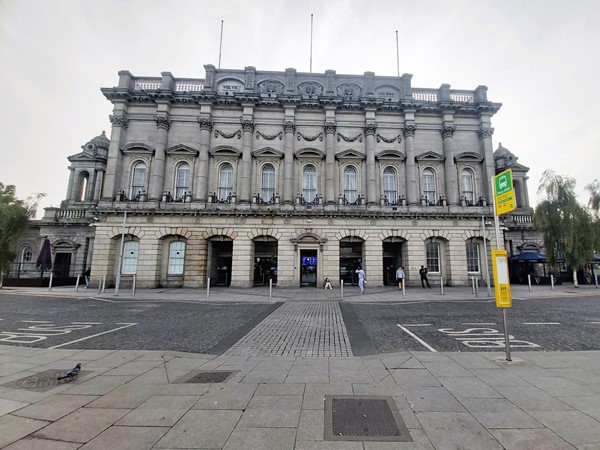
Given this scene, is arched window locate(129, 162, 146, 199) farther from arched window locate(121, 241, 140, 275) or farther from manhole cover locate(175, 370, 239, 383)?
manhole cover locate(175, 370, 239, 383)

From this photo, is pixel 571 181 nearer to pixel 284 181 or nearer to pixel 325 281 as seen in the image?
pixel 325 281

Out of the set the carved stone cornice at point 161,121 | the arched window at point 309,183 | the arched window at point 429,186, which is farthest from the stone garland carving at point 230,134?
the arched window at point 429,186

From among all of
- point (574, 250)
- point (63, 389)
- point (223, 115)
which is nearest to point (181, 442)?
point (63, 389)

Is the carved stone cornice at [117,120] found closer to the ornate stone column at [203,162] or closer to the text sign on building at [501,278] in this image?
the ornate stone column at [203,162]

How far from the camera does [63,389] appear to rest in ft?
14.8

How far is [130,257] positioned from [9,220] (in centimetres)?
1382

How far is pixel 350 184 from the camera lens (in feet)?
92.4

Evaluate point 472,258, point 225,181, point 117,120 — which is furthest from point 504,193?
point 117,120

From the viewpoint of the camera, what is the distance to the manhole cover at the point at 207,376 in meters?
4.90

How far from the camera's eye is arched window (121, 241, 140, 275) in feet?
84.6

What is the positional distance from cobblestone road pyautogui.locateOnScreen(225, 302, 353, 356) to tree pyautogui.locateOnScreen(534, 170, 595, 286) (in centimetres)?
2670

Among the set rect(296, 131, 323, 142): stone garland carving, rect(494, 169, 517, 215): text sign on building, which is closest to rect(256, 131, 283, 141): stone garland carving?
rect(296, 131, 323, 142): stone garland carving

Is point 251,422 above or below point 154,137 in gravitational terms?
below

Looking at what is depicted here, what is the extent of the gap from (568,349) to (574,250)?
26375 millimetres
